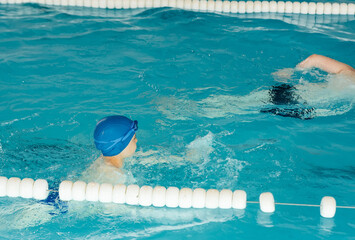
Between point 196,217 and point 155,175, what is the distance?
0.66 metres

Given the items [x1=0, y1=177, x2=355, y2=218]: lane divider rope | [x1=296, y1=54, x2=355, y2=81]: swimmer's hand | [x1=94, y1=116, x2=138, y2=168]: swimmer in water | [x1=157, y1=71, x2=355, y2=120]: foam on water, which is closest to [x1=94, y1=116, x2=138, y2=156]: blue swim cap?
[x1=94, y1=116, x2=138, y2=168]: swimmer in water

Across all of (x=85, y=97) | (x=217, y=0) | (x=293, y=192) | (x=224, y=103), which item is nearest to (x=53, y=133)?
(x=85, y=97)

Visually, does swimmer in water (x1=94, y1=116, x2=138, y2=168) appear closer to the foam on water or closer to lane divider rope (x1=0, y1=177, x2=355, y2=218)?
lane divider rope (x1=0, y1=177, x2=355, y2=218)

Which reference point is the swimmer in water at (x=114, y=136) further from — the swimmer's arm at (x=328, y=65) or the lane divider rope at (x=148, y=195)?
the swimmer's arm at (x=328, y=65)

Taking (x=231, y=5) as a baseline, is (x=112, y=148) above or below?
below

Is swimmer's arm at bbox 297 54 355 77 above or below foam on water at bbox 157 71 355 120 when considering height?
above

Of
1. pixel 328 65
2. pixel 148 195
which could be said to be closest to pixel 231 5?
pixel 328 65

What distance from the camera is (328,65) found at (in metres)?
5.45

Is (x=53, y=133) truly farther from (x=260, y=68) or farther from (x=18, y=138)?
(x=260, y=68)

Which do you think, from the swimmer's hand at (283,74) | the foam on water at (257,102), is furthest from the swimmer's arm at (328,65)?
the swimmer's hand at (283,74)

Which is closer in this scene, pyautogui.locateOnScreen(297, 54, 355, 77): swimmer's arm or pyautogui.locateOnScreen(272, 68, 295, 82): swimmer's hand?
pyautogui.locateOnScreen(297, 54, 355, 77): swimmer's arm

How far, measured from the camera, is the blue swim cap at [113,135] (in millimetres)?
3586

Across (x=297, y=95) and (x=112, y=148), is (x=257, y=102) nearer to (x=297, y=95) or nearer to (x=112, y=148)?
(x=297, y=95)

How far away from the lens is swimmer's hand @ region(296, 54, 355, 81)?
531 cm
